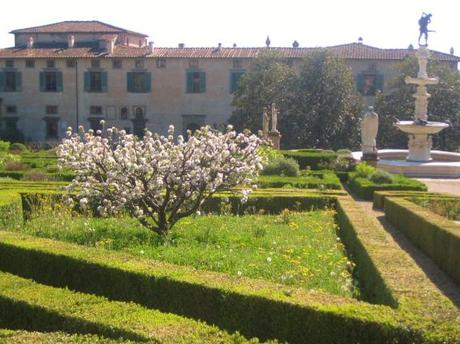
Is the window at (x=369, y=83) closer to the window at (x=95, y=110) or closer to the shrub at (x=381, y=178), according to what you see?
the window at (x=95, y=110)

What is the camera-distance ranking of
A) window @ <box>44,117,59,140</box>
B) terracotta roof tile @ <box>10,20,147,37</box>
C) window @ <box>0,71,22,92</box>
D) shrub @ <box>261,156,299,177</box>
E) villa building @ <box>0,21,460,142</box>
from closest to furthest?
1. shrub @ <box>261,156,299,177</box>
2. villa building @ <box>0,21,460,142</box>
3. window @ <box>44,117,59,140</box>
4. window @ <box>0,71,22,92</box>
5. terracotta roof tile @ <box>10,20,147,37</box>

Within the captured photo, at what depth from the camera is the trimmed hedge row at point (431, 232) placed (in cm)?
833

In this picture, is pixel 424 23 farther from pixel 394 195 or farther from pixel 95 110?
pixel 95 110

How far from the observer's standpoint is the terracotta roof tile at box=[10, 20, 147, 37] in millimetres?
43406

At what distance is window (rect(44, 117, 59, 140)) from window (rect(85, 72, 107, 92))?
272 cm

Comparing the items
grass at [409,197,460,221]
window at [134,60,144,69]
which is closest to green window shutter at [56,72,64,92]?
window at [134,60,144,69]

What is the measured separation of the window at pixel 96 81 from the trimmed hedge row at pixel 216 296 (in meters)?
33.7

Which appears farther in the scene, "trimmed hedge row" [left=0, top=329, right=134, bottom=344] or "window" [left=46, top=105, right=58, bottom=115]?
"window" [left=46, top=105, right=58, bottom=115]

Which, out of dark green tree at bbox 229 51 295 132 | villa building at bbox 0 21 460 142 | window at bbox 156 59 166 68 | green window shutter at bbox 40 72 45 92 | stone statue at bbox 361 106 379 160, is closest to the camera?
stone statue at bbox 361 106 379 160

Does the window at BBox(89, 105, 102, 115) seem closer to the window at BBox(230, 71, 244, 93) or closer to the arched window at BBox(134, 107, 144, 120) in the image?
the arched window at BBox(134, 107, 144, 120)

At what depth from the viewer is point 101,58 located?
133 feet

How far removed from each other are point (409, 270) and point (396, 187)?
949 cm

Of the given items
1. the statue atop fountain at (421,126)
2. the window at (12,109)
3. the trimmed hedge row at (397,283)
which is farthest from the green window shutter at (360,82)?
the trimmed hedge row at (397,283)

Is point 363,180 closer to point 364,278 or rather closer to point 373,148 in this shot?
point 373,148
